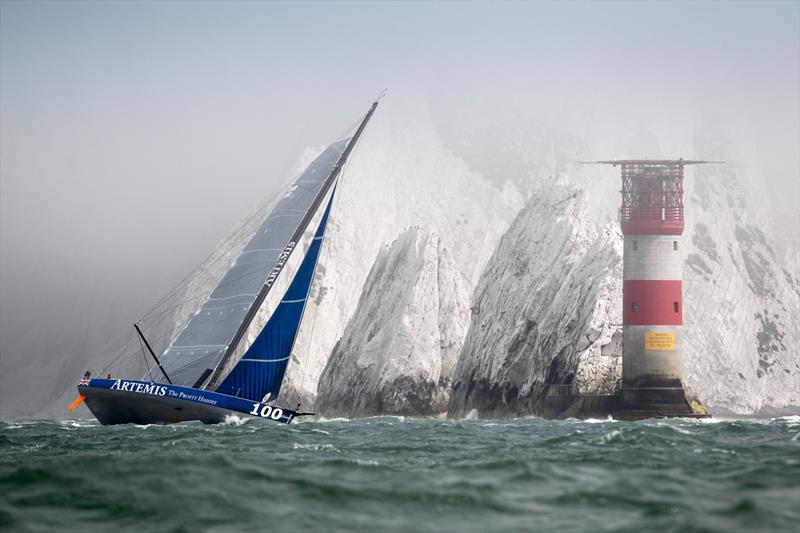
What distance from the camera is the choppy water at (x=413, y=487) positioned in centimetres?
1678

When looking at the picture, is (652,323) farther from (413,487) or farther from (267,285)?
(413,487)

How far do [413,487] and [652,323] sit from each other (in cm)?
4609

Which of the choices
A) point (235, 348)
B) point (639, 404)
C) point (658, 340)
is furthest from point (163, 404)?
point (658, 340)

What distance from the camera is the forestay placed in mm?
46594

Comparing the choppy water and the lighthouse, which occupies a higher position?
the lighthouse

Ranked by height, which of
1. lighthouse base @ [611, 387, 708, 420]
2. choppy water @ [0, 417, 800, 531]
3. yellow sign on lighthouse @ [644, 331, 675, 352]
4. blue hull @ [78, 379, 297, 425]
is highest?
yellow sign on lighthouse @ [644, 331, 675, 352]

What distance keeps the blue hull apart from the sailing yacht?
40mm

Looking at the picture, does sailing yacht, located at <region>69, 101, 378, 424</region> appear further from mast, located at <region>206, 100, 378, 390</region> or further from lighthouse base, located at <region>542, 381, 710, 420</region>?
lighthouse base, located at <region>542, 381, 710, 420</region>

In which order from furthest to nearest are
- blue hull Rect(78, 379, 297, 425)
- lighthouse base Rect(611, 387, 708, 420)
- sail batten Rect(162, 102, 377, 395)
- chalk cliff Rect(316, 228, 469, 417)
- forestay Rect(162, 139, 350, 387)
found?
chalk cliff Rect(316, 228, 469, 417)
lighthouse base Rect(611, 387, 708, 420)
forestay Rect(162, 139, 350, 387)
sail batten Rect(162, 102, 377, 395)
blue hull Rect(78, 379, 297, 425)

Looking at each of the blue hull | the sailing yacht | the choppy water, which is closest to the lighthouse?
the sailing yacht

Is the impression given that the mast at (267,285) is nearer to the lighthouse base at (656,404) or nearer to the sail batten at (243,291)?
the sail batten at (243,291)

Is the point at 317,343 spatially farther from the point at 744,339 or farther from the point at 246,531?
the point at 246,531

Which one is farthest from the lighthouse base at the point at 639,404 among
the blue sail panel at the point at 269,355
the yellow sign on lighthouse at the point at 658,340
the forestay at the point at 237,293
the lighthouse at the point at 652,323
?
the blue sail panel at the point at 269,355

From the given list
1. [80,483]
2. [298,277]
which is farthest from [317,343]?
[80,483]
